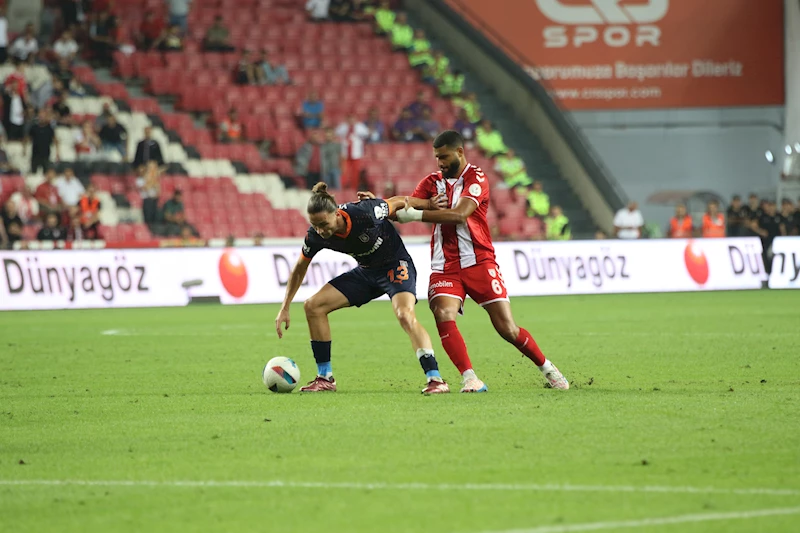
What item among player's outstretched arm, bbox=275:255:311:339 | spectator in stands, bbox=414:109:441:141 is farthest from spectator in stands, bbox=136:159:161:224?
player's outstretched arm, bbox=275:255:311:339

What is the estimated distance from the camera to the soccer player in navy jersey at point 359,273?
32.1 ft

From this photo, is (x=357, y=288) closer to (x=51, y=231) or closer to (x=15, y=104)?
(x=51, y=231)

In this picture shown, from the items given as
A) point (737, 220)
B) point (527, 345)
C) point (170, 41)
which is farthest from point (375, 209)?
point (170, 41)

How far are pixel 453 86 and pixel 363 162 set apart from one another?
437 cm

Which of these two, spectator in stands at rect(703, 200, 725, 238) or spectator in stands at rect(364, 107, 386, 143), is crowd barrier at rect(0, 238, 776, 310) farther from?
spectator in stands at rect(364, 107, 386, 143)

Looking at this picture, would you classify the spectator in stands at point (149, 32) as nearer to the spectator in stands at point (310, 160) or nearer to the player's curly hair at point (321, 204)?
the spectator in stands at point (310, 160)

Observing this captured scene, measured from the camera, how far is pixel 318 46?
3344 cm

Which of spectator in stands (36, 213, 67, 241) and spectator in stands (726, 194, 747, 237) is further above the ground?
spectator in stands (36, 213, 67, 241)

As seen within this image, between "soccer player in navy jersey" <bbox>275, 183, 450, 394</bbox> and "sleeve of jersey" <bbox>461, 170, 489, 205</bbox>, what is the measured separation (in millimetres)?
291

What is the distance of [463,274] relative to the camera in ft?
33.2

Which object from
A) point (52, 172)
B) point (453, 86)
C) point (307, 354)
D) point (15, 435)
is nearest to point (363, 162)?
point (453, 86)

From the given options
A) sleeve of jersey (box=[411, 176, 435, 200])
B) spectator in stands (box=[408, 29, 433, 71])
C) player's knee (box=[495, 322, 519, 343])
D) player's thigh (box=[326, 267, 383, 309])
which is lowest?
player's knee (box=[495, 322, 519, 343])

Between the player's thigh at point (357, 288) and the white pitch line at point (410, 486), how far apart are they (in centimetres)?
413

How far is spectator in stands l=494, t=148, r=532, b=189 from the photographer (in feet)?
101
